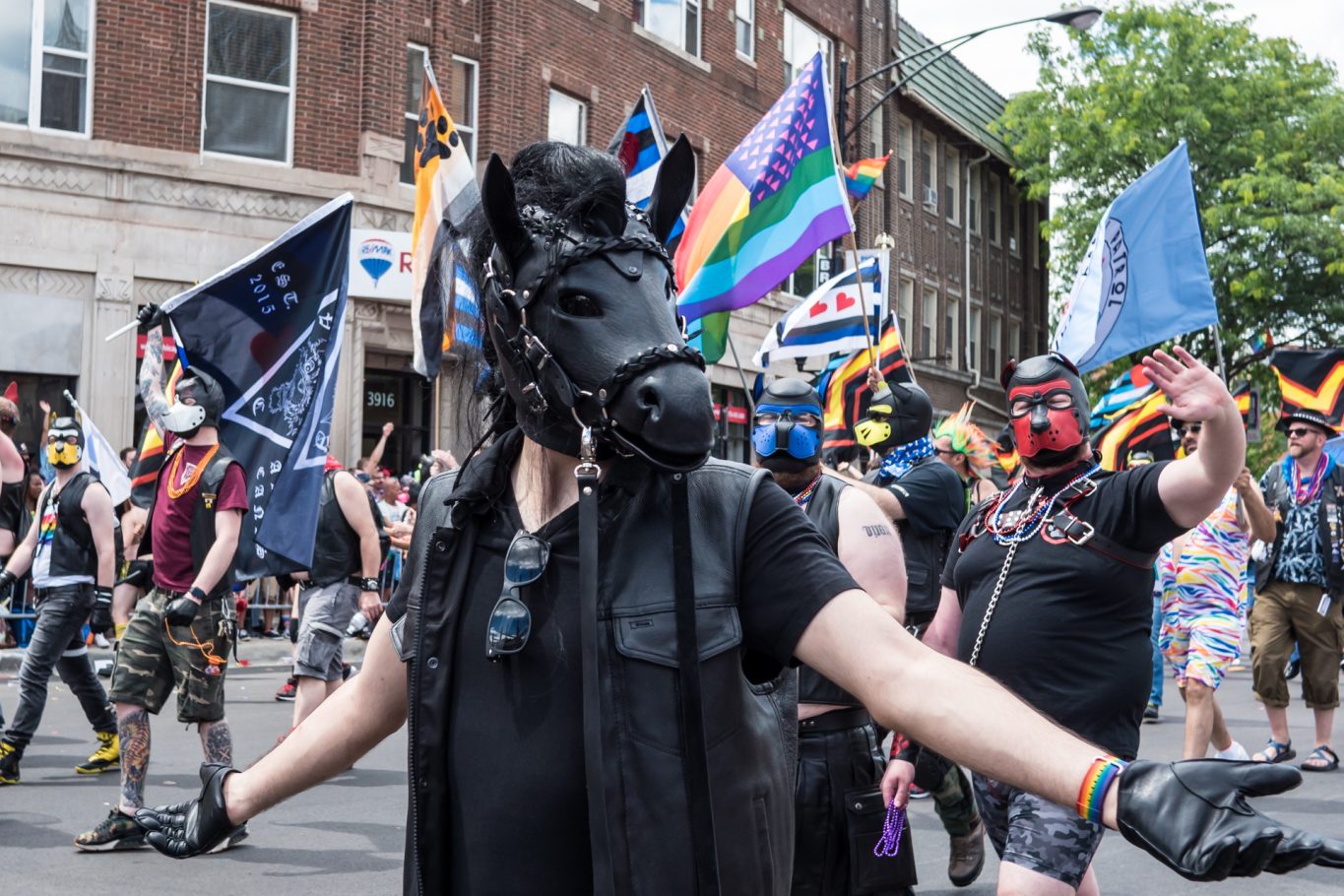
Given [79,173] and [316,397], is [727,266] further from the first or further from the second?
[79,173]

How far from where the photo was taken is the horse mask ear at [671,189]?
250 cm

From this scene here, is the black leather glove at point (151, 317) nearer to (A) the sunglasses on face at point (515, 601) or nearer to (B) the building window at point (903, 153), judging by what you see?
(A) the sunglasses on face at point (515, 601)

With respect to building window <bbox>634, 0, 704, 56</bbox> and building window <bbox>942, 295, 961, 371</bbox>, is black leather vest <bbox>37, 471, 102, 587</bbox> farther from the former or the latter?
building window <bbox>942, 295, 961, 371</bbox>

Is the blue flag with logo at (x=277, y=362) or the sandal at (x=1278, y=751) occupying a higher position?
the blue flag with logo at (x=277, y=362)

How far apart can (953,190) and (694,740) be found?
40457 mm

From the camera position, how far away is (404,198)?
70.7ft

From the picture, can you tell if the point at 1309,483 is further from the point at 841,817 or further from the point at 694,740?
the point at 694,740

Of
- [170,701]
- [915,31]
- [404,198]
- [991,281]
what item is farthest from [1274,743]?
[991,281]

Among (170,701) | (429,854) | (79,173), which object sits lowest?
(170,701)

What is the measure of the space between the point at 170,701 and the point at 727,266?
647 centimetres

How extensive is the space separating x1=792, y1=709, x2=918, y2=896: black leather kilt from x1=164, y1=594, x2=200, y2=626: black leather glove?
12.1 feet

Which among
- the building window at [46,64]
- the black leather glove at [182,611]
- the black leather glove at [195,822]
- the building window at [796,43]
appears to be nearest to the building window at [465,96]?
the building window at [46,64]

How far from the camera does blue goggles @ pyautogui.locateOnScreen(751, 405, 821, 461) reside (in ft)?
17.2

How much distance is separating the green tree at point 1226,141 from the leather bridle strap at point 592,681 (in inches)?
1358
